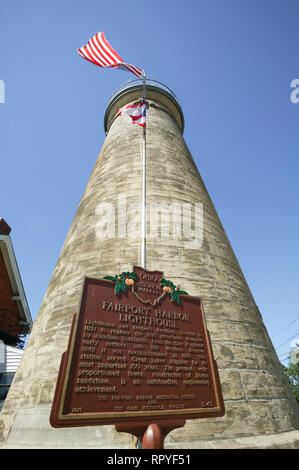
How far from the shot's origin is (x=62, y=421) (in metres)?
2.20

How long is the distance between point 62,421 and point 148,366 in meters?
1.06

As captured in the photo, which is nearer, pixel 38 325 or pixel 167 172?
pixel 38 325

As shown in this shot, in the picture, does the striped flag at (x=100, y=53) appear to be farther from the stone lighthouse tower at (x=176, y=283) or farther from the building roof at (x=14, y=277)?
the building roof at (x=14, y=277)

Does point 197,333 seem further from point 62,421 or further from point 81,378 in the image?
point 62,421

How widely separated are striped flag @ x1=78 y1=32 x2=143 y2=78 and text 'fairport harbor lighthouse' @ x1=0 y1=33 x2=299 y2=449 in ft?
0.54

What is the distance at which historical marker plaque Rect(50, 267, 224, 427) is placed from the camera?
2.45 m

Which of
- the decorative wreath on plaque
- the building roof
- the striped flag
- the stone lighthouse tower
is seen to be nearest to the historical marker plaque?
the decorative wreath on plaque

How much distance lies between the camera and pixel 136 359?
2918 mm

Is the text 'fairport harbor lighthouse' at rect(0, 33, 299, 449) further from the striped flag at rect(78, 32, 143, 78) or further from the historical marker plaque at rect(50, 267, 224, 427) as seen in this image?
the striped flag at rect(78, 32, 143, 78)

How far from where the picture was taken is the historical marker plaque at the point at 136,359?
245 cm

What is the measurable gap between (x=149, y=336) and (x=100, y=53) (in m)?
9.73
